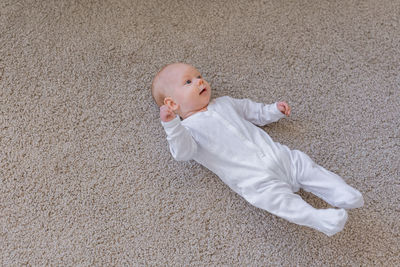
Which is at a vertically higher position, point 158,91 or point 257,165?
point 158,91

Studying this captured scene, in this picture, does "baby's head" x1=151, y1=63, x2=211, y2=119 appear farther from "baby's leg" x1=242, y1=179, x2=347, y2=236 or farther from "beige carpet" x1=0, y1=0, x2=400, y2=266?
"baby's leg" x1=242, y1=179, x2=347, y2=236

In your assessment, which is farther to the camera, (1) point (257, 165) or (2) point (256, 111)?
(2) point (256, 111)

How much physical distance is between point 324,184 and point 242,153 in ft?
0.79

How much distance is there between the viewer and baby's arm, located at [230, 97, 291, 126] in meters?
1.13

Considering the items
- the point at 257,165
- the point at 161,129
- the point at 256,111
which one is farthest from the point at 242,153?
the point at 161,129

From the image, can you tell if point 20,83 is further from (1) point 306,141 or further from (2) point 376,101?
(2) point 376,101

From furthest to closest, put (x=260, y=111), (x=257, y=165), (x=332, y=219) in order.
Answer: (x=260, y=111)
(x=257, y=165)
(x=332, y=219)

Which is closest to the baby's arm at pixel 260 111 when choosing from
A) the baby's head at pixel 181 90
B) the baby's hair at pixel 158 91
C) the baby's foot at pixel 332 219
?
the baby's head at pixel 181 90

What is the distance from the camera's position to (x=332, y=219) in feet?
3.07

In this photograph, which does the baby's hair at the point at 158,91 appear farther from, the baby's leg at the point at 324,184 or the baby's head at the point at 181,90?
the baby's leg at the point at 324,184

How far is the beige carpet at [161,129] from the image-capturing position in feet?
3.54

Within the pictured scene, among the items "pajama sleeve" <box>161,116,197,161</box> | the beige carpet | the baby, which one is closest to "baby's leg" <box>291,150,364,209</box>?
the baby

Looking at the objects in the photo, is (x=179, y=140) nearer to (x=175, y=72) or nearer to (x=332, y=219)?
(x=175, y=72)

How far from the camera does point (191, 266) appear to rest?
1067 millimetres
